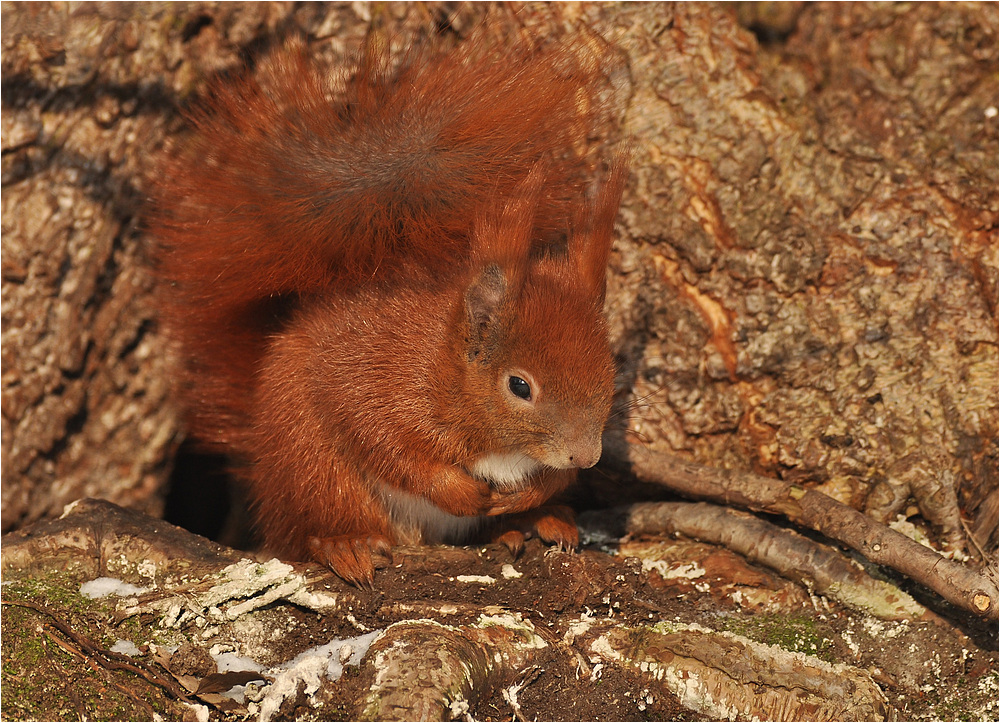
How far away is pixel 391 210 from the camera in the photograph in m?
1.66

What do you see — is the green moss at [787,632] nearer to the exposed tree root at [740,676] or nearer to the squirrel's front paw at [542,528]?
the exposed tree root at [740,676]

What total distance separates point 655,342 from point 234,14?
1.36m

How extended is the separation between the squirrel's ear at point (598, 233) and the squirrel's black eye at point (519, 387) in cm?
24

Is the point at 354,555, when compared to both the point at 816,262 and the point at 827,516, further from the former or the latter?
the point at 816,262

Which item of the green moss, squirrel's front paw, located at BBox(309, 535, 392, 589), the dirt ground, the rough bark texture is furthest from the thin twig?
the rough bark texture

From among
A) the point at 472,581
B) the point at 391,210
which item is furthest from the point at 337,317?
the point at 472,581

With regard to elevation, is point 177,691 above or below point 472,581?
below

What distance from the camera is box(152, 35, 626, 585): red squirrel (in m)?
1.60

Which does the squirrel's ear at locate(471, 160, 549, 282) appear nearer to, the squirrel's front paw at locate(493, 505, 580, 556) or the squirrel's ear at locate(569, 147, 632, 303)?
the squirrel's ear at locate(569, 147, 632, 303)

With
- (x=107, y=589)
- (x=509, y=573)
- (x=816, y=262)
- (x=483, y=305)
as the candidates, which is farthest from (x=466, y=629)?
(x=816, y=262)

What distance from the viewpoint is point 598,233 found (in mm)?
1730

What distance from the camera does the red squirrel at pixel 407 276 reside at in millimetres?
1600

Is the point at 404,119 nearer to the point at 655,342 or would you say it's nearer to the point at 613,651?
the point at 655,342

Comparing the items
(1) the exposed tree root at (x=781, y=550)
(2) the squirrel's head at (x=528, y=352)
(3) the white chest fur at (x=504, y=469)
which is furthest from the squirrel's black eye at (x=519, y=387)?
(1) the exposed tree root at (x=781, y=550)
